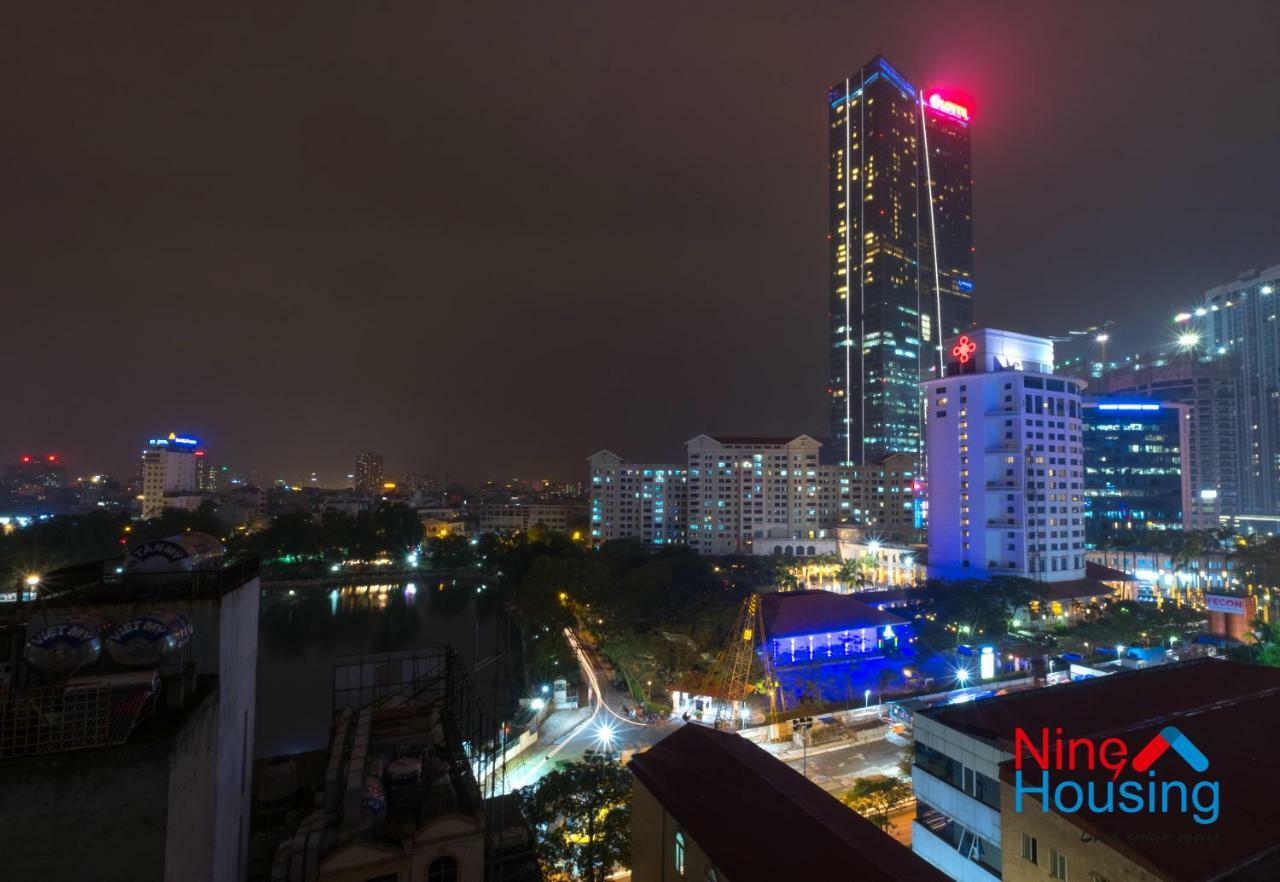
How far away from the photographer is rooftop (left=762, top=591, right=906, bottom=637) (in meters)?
24.1

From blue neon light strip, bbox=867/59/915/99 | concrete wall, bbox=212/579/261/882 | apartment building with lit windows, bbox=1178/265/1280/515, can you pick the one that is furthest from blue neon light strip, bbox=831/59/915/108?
concrete wall, bbox=212/579/261/882

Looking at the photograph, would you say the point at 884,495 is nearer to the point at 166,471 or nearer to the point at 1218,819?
the point at 1218,819

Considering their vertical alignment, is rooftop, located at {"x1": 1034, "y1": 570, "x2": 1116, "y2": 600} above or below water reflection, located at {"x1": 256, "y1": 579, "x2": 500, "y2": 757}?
above

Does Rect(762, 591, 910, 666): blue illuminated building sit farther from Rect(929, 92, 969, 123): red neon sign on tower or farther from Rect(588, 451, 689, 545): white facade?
Rect(929, 92, 969, 123): red neon sign on tower

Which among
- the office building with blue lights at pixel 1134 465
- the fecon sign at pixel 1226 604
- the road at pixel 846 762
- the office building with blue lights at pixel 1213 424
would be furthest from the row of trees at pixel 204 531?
the office building with blue lights at pixel 1213 424

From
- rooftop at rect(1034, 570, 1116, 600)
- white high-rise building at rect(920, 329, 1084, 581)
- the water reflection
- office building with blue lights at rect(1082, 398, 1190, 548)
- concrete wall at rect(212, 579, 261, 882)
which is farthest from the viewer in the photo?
office building with blue lights at rect(1082, 398, 1190, 548)

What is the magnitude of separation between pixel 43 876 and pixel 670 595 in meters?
25.9

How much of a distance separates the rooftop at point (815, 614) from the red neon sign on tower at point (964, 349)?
19255mm

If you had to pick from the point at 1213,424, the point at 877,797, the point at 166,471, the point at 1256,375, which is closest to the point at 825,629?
the point at 877,797

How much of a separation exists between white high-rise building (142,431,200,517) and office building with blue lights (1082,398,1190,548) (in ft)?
316

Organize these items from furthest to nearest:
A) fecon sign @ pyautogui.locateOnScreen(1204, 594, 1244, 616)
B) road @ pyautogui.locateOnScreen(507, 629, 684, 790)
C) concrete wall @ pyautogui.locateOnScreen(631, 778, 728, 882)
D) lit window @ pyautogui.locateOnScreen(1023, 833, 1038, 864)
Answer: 1. fecon sign @ pyautogui.locateOnScreen(1204, 594, 1244, 616)
2. road @ pyautogui.locateOnScreen(507, 629, 684, 790)
3. lit window @ pyautogui.locateOnScreen(1023, 833, 1038, 864)
4. concrete wall @ pyautogui.locateOnScreen(631, 778, 728, 882)

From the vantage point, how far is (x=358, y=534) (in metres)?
52.7

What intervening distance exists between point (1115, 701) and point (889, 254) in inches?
3038

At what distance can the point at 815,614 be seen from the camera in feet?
82.3
